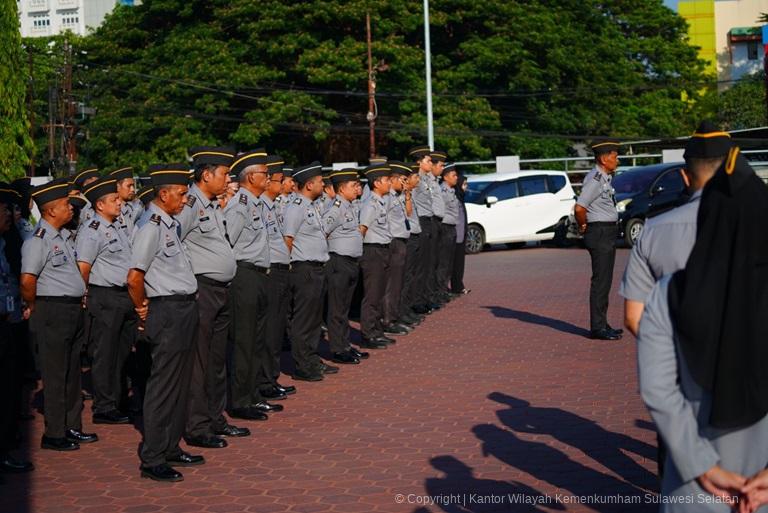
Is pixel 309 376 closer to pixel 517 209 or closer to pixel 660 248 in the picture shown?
pixel 660 248

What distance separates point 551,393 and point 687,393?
6718 millimetres

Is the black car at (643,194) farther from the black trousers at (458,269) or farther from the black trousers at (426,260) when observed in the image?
the black trousers at (426,260)

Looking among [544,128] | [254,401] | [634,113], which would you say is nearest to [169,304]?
[254,401]

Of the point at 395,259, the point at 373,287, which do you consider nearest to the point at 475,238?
the point at 395,259

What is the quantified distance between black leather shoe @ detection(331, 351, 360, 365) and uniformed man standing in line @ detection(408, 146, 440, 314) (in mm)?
4201

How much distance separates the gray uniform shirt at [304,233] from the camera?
11852 millimetres

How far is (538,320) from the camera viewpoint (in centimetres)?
1552

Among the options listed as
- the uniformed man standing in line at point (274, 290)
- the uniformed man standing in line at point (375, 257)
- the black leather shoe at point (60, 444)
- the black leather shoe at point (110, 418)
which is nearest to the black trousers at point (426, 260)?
the uniformed man standing in line at point (375, 257)

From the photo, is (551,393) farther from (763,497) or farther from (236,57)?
(236,57)

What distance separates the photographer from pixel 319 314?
11.9 meters

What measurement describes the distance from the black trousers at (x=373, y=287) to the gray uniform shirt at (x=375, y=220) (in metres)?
0.11

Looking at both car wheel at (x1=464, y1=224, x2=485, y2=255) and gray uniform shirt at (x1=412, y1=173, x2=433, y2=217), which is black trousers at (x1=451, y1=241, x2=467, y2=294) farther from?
car wheel at (x1=464, y1=224, x2=485, y2=255)

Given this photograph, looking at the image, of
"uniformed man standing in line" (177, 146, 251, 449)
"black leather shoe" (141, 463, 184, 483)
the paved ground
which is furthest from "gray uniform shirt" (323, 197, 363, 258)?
"black leather shoe" (141, 463, 184, 483)

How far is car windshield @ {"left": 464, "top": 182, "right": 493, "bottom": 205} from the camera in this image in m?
28.1
